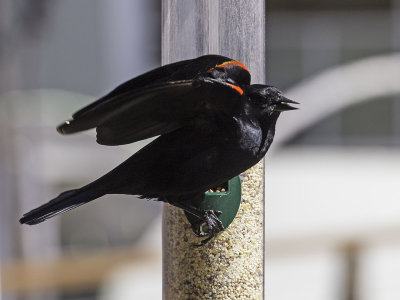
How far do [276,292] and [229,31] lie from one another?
5.78m

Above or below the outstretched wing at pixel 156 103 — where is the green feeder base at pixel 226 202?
below

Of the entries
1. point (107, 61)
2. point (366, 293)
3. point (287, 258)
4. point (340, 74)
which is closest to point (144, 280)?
point (287, 258)

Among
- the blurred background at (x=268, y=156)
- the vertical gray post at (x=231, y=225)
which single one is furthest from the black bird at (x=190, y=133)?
the blurred background at (x=268, y=156)

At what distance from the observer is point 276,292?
767 centimetres

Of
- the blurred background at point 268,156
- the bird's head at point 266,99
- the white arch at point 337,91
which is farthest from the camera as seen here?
the white arch at point 337,91

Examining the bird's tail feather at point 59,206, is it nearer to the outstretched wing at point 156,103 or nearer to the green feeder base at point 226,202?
the outstretched wing at point 156,103

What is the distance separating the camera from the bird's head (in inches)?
75.7

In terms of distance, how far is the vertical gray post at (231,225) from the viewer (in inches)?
86.4

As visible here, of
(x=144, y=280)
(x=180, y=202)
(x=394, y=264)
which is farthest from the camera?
(x=394, y=264)

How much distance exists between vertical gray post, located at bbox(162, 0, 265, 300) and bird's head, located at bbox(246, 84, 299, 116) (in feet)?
0.96

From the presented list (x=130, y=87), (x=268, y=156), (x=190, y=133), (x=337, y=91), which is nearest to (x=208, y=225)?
(x=190, y=133)

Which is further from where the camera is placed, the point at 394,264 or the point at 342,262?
the point at 394,264

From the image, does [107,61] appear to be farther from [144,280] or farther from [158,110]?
[158,110]

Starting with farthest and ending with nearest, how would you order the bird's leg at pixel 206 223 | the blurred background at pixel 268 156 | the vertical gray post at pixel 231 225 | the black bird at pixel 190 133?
the blurred background at pixel 268 156 → the vertical gray post at pixel 231 225 → the bird's leg at pixel 206 223 → the black bird at pixel 190 133
